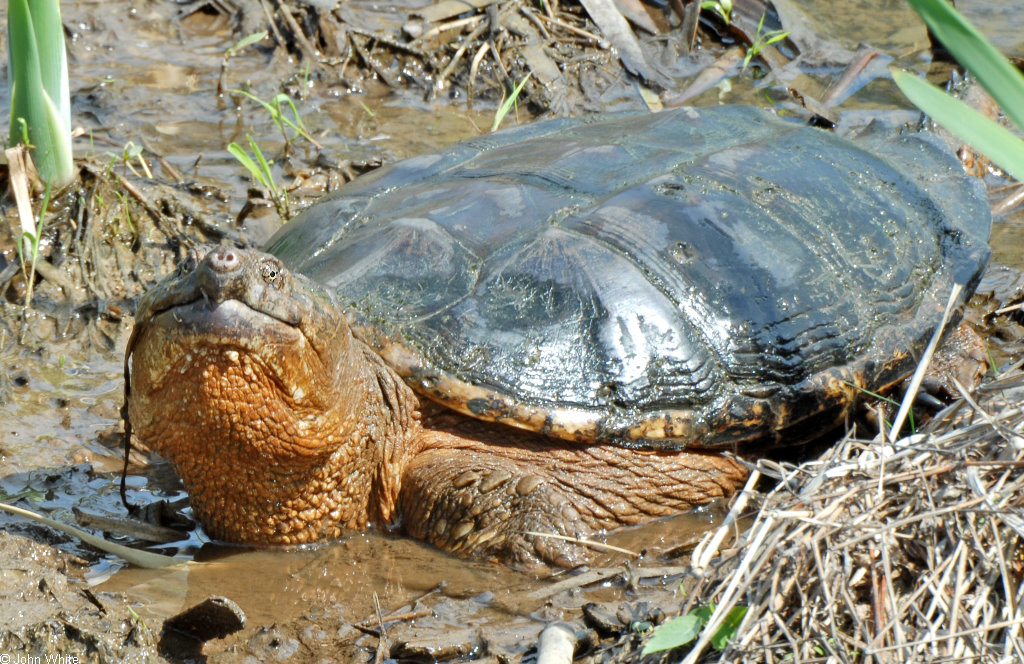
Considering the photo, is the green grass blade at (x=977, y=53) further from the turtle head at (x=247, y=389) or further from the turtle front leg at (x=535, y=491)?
the turtle front leg at (x=535, y=491)

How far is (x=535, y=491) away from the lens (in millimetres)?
3158

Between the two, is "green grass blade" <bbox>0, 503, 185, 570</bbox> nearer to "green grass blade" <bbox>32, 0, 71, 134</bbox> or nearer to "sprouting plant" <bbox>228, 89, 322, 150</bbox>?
"green grass blade" <bbox>32, 0, 71, 134</bbox>

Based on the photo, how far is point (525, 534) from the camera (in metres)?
3.08

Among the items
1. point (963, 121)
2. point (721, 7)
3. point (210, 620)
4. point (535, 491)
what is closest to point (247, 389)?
point (210, 620)

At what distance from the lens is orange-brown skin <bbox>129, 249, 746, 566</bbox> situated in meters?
2.67

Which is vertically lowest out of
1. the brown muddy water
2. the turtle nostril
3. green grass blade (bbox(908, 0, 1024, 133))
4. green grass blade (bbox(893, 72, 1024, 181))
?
the brown muddy water

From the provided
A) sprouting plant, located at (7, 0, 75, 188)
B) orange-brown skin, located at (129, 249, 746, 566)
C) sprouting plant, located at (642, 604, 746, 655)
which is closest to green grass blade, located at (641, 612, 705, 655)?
sprouting plant, located at (642, 604, 746, 655)

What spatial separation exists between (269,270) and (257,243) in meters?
2.19

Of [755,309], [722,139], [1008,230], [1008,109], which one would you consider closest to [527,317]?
[755,309]

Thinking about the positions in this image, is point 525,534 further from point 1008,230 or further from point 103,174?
point 1008,230

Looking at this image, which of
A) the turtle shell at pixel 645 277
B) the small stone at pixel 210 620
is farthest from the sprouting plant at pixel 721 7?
the small stone at pixel 210 620

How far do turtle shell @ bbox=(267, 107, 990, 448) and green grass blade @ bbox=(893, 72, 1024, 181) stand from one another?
5.44 feet

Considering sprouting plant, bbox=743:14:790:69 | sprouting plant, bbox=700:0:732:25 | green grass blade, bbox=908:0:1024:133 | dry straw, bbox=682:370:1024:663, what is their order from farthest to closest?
sprouting plant, bbox=700:0:732:25, sprouting plant, bbox=743:14:790:69, dry straw, bbox=682:370:1024:663, green grass blade, bbox=908:0:1024:133

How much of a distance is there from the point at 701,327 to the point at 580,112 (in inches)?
124
